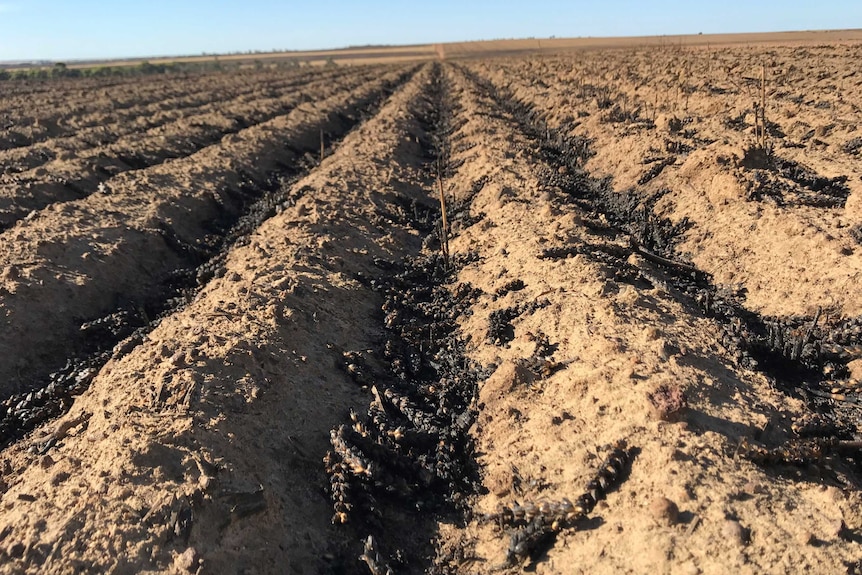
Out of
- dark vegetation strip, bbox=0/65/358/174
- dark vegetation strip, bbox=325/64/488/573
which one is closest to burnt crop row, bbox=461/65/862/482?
dark vegetation strip, bbox=325/64/488/573

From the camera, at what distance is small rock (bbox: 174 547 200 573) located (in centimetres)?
326

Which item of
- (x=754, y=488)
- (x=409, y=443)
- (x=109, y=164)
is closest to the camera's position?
(x=754, y=488)

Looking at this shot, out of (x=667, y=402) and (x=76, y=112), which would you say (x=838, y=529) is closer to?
(x=667, y=402)

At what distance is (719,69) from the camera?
21.4 meters

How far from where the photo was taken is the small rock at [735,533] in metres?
3.09

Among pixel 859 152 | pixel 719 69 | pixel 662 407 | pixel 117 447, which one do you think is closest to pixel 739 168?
pixel 859 152

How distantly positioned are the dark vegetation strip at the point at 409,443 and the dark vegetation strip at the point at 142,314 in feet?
8.81

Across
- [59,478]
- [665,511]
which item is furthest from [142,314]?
[665,511]

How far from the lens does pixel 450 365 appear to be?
18.5ft

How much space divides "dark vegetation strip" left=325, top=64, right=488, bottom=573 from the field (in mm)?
24

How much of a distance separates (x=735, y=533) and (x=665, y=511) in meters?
0.39

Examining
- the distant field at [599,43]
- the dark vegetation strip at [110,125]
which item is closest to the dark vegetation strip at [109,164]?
the dark vegetation strip at [110,125]

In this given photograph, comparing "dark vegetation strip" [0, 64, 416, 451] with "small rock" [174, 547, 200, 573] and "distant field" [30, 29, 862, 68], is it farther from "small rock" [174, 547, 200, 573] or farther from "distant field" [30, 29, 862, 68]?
"distant field" [30, 29, 862, 68]

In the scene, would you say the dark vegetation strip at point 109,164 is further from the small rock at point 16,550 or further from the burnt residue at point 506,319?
the burnt residue at point 506,319
